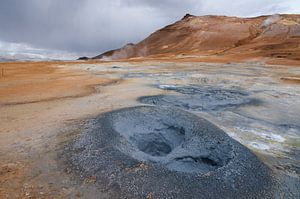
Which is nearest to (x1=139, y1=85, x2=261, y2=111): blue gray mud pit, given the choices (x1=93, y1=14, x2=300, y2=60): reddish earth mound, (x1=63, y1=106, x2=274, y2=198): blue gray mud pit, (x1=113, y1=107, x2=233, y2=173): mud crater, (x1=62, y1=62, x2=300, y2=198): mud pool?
(x1=62, y1=62, x2=300, y2=198): mud pool

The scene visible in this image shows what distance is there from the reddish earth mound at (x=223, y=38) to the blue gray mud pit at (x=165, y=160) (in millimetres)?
19828

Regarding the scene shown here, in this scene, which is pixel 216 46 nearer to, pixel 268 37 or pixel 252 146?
pixel 268 37

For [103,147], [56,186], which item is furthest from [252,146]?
[56,186]

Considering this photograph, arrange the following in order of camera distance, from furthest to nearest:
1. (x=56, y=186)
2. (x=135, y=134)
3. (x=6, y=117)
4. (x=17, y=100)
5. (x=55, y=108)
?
(x=17, y=100) < (x=55, y=108) < (x=6, y=117) < (x=135, y=134) < (x=56, y=186)

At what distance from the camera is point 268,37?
31.3 metres

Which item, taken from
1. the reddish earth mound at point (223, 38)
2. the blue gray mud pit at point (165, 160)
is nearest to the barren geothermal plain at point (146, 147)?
the blue gray mud pit at point (165, 160)

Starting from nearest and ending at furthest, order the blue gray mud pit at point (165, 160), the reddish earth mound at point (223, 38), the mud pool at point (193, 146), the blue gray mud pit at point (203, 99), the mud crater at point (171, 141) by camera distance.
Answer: the blue gray mud pit at point (165, 160) → the mud pool at point (193, 146) → the mud crater at point (171, 141) → the blue gray mud pit at point (203, 99) → the reddish earth mound at point (223, 38)

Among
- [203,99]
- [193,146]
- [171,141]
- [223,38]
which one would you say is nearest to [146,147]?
[171,141]

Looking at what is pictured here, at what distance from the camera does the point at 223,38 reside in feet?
115

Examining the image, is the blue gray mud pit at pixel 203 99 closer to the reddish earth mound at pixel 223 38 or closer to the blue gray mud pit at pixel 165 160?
the blue gray mud pit at pixel 165 160

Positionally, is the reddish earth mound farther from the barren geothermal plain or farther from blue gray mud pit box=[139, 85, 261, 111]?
the barren geothermal plain

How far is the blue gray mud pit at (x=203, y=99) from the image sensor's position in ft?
22.2

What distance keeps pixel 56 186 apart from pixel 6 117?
9.35ft

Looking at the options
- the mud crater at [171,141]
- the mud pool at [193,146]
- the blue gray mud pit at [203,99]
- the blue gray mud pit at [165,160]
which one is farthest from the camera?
the blue gray mud pit at [203,99]
